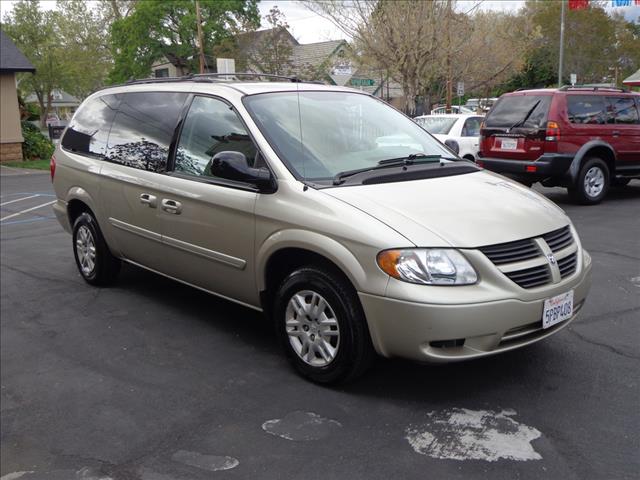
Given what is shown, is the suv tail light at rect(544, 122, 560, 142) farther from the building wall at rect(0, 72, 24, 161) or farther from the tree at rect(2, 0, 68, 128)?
the tree at rect(2, 0, 68, 128)

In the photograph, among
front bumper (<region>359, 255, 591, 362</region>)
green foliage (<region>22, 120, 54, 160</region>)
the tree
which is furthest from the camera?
the tree

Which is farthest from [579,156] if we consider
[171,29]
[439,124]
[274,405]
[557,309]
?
[171,29]

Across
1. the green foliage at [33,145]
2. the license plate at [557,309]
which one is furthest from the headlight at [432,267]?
the green foliage at [33,145]

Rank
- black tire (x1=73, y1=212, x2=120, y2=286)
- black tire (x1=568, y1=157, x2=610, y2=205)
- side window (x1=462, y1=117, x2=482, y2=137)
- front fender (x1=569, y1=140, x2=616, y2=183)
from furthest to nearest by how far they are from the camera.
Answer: side window (x1=462, y1=117, x2=482, y2=137), black tire (x1=568, y1=157, x2=610, y2=205), front fender (x1=569, y1=140, x2=616, y2=183), black tire (x1=73, y1=212, x2=120, y2=286)

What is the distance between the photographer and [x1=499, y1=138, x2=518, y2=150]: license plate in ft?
34.0

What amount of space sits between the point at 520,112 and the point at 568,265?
704 centimetres

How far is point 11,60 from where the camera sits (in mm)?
22875

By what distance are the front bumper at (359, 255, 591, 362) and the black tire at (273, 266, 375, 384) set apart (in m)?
0.10

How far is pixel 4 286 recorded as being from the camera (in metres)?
6.66

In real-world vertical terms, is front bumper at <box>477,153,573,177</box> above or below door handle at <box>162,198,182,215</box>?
below

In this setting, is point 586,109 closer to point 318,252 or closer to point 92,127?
point 92,127

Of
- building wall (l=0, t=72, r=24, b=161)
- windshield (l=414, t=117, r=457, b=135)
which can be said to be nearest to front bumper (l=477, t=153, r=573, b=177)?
windshield (l=414, t=117, r=457, b=135)

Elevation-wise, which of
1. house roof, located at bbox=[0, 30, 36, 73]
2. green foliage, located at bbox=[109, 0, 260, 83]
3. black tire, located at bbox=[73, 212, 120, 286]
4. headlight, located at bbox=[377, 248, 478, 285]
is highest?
green foliage, located at bbox=[109, 0, 260, 83]

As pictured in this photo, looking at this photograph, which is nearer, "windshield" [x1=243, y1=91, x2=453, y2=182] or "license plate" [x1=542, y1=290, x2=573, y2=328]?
"license plate" [x1=542, y1=290, x2=573, y2=328]
